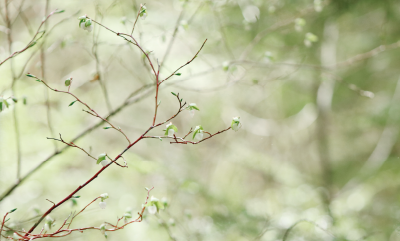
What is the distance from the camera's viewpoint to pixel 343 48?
3.39 meters

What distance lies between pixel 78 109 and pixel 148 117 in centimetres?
171

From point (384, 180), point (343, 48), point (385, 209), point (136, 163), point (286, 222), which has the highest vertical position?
point (343, 48)

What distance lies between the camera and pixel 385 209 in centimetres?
269

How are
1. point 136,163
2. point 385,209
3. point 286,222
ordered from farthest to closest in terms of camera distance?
point 385,209 → point 136,163 → point 286,222

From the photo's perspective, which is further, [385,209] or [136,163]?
[385,209]

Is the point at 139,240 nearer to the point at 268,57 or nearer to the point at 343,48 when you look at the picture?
the point at 268,57

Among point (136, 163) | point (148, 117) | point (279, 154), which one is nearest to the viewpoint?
point (136, 163)

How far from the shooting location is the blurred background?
204 cm

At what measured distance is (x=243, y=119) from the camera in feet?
14.4

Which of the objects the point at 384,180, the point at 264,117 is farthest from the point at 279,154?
the point at 384,180

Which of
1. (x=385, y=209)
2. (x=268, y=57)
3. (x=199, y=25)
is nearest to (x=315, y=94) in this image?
(x=385, y=209)

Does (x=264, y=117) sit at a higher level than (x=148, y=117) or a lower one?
lower

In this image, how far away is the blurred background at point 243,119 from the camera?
2.04m

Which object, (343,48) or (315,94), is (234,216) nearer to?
(315,94)
